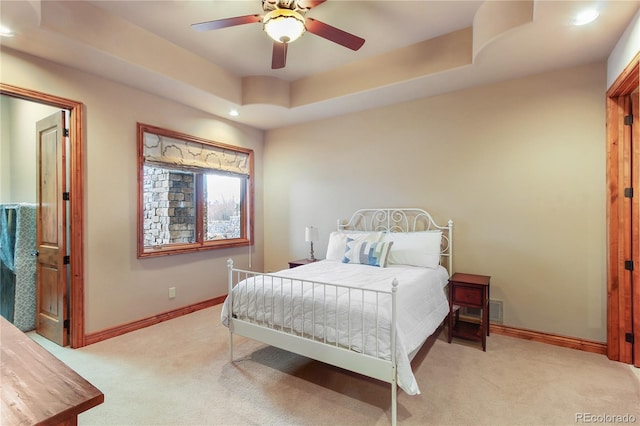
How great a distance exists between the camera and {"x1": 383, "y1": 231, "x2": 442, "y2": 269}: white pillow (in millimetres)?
3227

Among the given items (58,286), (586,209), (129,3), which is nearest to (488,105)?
(586,209)

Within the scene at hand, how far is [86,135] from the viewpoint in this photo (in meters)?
3.04

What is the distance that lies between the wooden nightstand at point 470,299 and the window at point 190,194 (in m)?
3.12

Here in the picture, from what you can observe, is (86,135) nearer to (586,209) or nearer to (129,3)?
(129,3)

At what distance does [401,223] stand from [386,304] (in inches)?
77.5

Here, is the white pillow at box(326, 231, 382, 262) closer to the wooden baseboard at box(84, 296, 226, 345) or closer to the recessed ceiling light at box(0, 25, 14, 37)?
the wooden baseboard at box(84, 296, 226, 345)

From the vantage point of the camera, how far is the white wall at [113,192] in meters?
2.88

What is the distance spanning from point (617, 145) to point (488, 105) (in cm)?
118

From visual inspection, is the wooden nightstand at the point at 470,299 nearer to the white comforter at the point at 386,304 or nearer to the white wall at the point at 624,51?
the white comforter at the point at 386,304

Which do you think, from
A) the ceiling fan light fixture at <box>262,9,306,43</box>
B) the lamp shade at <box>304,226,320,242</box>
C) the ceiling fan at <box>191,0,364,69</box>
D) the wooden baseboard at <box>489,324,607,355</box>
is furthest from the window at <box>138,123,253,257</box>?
the wooden baseboard at <box>489,324,607,355</box>

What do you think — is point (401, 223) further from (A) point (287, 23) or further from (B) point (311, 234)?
(A) point (287, 23)

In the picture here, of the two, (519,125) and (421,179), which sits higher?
(519,125)

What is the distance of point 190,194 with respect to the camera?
420 cm

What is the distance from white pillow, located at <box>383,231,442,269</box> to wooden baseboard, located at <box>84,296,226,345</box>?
2.61 m
